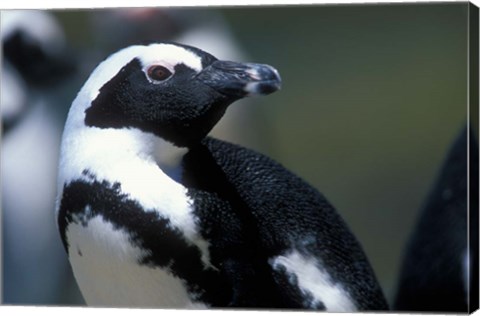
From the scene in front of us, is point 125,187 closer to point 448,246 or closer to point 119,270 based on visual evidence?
point 119,270

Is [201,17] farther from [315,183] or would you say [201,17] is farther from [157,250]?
[157,250]

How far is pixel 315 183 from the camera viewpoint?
3178 mm

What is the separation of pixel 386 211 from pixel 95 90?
26.2 inches

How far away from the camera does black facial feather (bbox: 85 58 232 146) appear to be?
2.97 m

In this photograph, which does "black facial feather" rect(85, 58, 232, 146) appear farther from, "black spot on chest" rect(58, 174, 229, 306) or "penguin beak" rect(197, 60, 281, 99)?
"black spot on chest" rect(58, 174, 229, 306)

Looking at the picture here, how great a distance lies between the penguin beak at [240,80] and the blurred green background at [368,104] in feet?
0.66

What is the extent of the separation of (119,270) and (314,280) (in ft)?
1.24

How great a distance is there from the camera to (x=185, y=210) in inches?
115

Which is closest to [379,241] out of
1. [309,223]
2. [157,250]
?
[309,223]

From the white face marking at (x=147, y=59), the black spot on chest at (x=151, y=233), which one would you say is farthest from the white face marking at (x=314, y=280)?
the white face marking at (x=147, y=59)

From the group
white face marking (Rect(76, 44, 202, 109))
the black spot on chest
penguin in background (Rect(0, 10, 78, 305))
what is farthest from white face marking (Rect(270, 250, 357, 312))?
penguin in background (Rect(0, 10, 78, 305))

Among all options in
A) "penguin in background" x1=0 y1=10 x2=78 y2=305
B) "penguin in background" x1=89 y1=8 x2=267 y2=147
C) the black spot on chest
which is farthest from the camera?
"penguin in background" x1=0 y1=10 x2=78 y2=305

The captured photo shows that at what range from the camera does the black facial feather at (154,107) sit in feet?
9.74

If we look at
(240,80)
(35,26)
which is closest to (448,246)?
(240,80)
